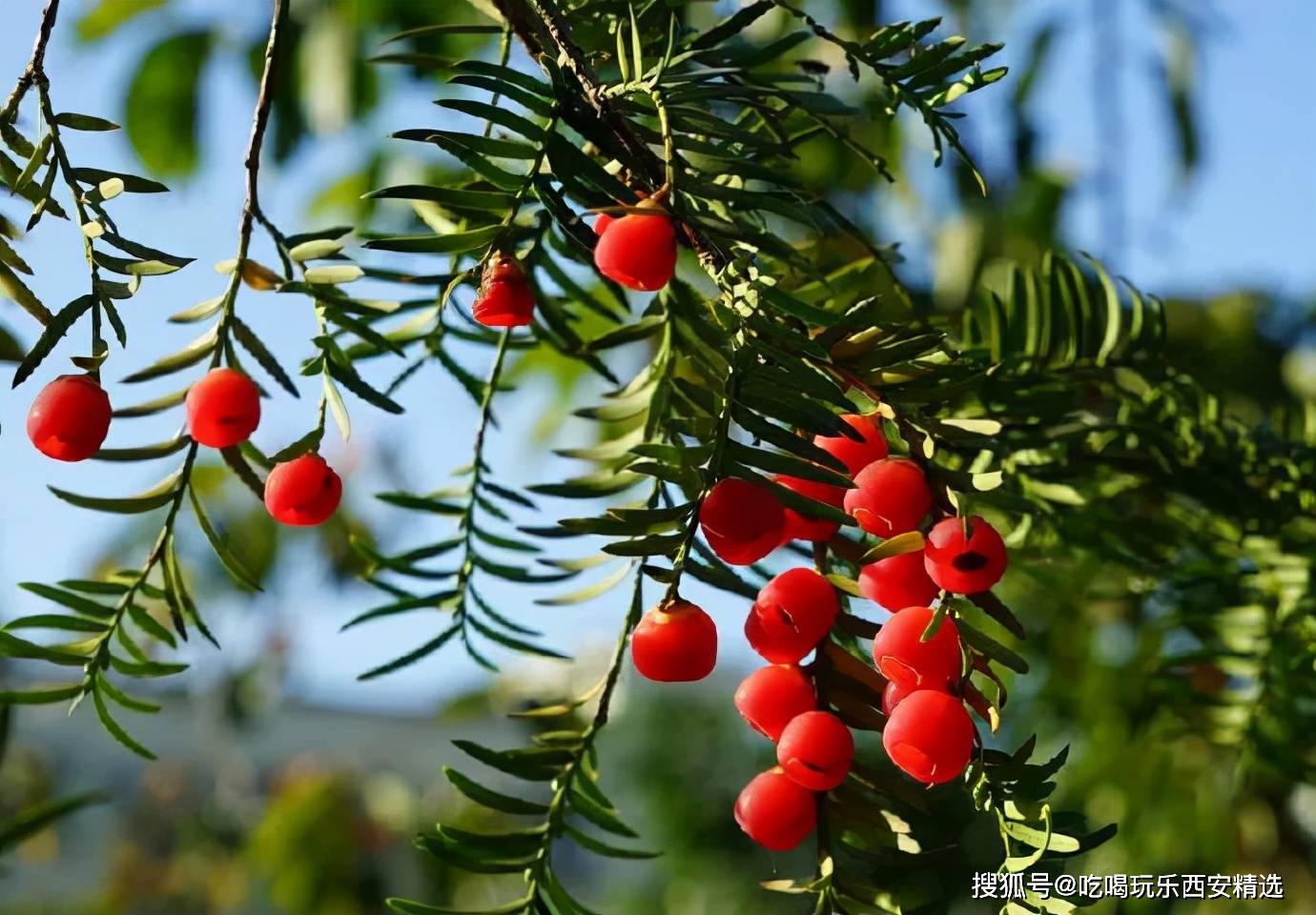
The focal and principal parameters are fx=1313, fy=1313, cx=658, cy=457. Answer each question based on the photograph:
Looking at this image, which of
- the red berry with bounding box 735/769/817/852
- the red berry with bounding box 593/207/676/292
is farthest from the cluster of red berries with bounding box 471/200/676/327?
the red berry with bounding box 735/769/817/852

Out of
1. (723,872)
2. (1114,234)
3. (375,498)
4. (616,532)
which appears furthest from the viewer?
(723,872)

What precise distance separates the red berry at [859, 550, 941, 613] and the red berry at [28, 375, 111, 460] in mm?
147

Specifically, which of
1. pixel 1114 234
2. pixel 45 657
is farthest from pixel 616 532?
pixel 1114 234

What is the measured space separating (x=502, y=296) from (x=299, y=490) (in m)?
0.05

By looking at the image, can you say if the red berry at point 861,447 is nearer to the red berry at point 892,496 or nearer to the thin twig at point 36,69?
the red berry at point 892,496

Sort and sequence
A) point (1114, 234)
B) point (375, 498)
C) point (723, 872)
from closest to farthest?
point (375, 498) < point (1114, 234) < point (723, 872)

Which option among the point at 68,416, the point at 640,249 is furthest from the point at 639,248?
the point at 68,416

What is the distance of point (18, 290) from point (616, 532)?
134 mm

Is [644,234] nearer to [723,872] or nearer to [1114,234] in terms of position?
[1114,234]

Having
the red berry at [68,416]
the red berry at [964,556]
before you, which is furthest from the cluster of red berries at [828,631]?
the red berry at [68,416]

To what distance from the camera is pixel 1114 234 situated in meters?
0.83

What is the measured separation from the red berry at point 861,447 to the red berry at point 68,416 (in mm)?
136

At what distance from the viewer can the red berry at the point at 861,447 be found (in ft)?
0.80

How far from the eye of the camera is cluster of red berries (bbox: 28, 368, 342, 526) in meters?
0.24
